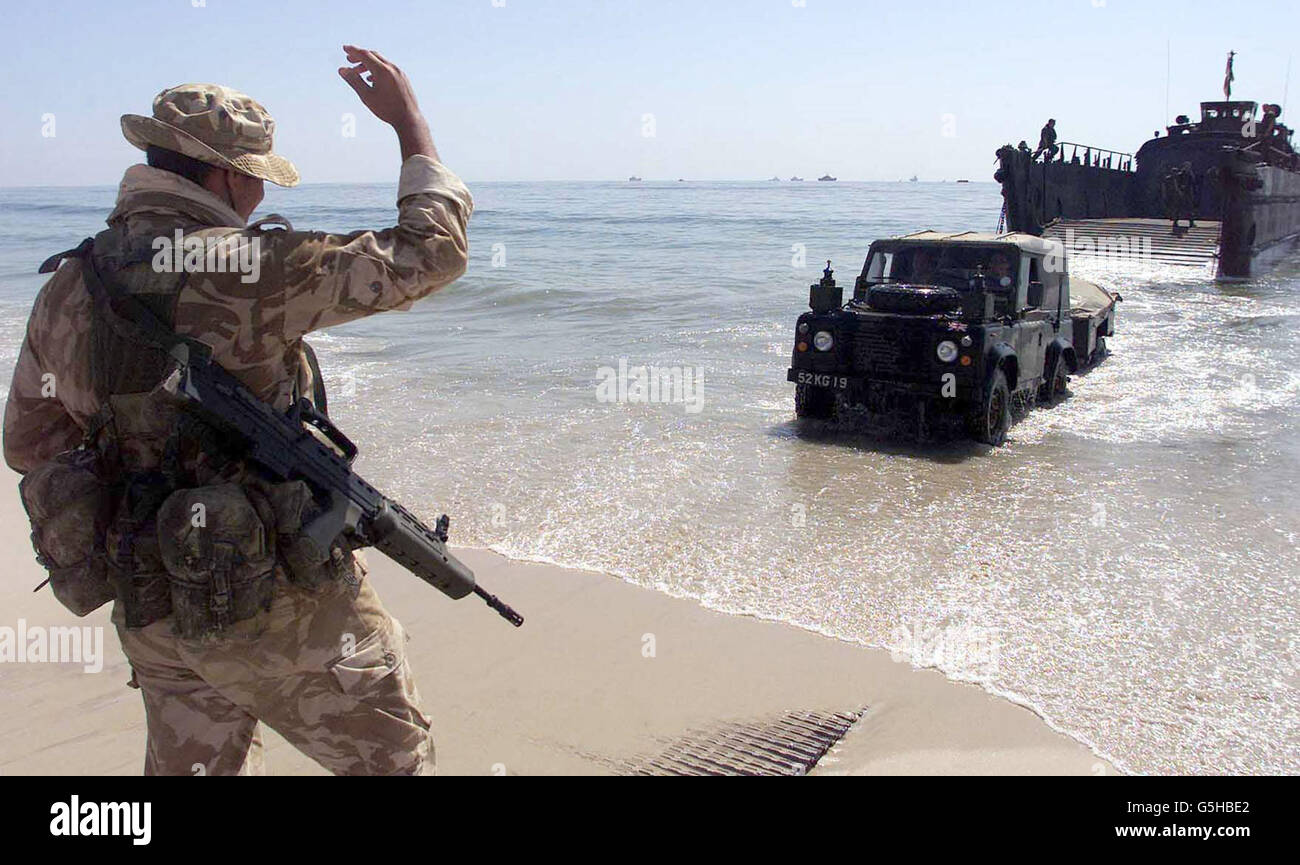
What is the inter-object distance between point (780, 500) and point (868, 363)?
200 cm

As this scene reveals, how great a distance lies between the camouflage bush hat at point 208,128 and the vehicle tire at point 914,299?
21.7ft

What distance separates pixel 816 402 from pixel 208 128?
22.9 ft

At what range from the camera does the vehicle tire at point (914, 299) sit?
8.24m

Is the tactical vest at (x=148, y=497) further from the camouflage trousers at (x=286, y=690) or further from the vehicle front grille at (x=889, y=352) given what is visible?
the vehicle front grille at (x=889, y=352)

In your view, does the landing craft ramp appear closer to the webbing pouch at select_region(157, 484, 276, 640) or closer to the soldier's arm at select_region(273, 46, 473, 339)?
the soldier's arm at select_region(273, 46, 473, 339)

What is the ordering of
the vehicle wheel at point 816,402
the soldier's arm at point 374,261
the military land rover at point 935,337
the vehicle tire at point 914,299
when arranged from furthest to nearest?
the vehicle wheel at point 816,402 → the vehicle tire at point 914,299 → the military land rover at point 935,337 → the soldier's arm at point 374,261

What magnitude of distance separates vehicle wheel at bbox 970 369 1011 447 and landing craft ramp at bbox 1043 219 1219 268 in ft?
52.2

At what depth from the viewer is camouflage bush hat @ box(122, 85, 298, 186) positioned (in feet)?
7.30

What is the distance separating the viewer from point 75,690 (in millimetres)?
3926

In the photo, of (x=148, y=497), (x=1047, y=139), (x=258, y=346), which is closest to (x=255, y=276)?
(x=258, y=346)

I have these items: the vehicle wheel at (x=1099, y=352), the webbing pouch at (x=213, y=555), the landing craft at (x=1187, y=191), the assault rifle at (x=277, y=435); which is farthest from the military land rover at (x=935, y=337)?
the landing craft at (x=1187, y=191)

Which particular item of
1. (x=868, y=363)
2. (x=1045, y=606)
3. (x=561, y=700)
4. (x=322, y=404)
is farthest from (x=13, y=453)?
(x=868, y=363)
